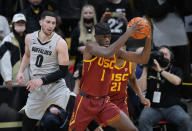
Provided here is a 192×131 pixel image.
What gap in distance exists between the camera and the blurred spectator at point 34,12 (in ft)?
26.9

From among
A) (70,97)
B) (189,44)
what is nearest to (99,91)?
(70,97)

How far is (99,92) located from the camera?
584cm

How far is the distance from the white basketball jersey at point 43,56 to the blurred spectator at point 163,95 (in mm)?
1852

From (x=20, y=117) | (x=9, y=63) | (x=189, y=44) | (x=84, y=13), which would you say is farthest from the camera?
(x=189, y=44)

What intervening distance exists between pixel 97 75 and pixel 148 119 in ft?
5.49

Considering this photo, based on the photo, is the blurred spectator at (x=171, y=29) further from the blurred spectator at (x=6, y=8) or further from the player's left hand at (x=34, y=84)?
the player's left hand at (x=34, y=84)

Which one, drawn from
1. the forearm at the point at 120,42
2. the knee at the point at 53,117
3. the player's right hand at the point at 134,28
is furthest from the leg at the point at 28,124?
the player's right hand at the point at 134,28

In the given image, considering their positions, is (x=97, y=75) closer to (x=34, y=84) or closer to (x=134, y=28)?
(x=34, y=84)

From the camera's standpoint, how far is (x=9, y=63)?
292 inches

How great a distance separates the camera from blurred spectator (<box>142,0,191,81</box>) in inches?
316

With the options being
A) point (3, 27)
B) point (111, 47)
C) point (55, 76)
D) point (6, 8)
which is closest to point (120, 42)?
point (111, 47)

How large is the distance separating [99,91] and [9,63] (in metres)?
2.30

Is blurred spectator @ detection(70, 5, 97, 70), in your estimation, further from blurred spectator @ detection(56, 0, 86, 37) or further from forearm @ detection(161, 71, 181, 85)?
forearm @ detection(161, 71, 181, 85)

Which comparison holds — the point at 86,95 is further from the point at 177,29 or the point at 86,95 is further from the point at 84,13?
the point at 177,29
